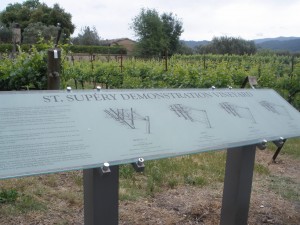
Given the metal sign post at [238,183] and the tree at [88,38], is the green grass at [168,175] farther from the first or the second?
the tree at [88,38]

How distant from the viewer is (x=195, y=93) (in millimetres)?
2703

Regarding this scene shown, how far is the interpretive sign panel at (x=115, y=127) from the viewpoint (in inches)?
65.4

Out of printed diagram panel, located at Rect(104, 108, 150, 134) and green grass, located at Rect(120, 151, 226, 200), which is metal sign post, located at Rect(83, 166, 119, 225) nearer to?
printed diagram panel, located at Rect(104, 108, 150, 134)

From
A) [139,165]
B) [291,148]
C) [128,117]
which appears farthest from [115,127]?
[291,148]

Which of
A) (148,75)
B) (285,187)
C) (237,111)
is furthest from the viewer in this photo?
(148,75)

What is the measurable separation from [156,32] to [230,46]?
9.54 m

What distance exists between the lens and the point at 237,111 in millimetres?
2715

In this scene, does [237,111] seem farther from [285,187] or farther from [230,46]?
[230,46]

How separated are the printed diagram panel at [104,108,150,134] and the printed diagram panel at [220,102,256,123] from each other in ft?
2.59

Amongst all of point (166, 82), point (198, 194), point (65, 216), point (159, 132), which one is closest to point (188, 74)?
point (166, 82)

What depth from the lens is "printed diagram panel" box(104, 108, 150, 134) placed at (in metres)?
2.04

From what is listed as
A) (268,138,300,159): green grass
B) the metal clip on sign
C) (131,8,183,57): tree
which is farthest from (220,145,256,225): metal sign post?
(131,8,183,57): tree

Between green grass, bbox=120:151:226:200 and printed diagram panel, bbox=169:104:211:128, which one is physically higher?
printed diagram panel, bbox=169:104:211:128

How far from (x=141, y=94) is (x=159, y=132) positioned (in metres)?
0.38
